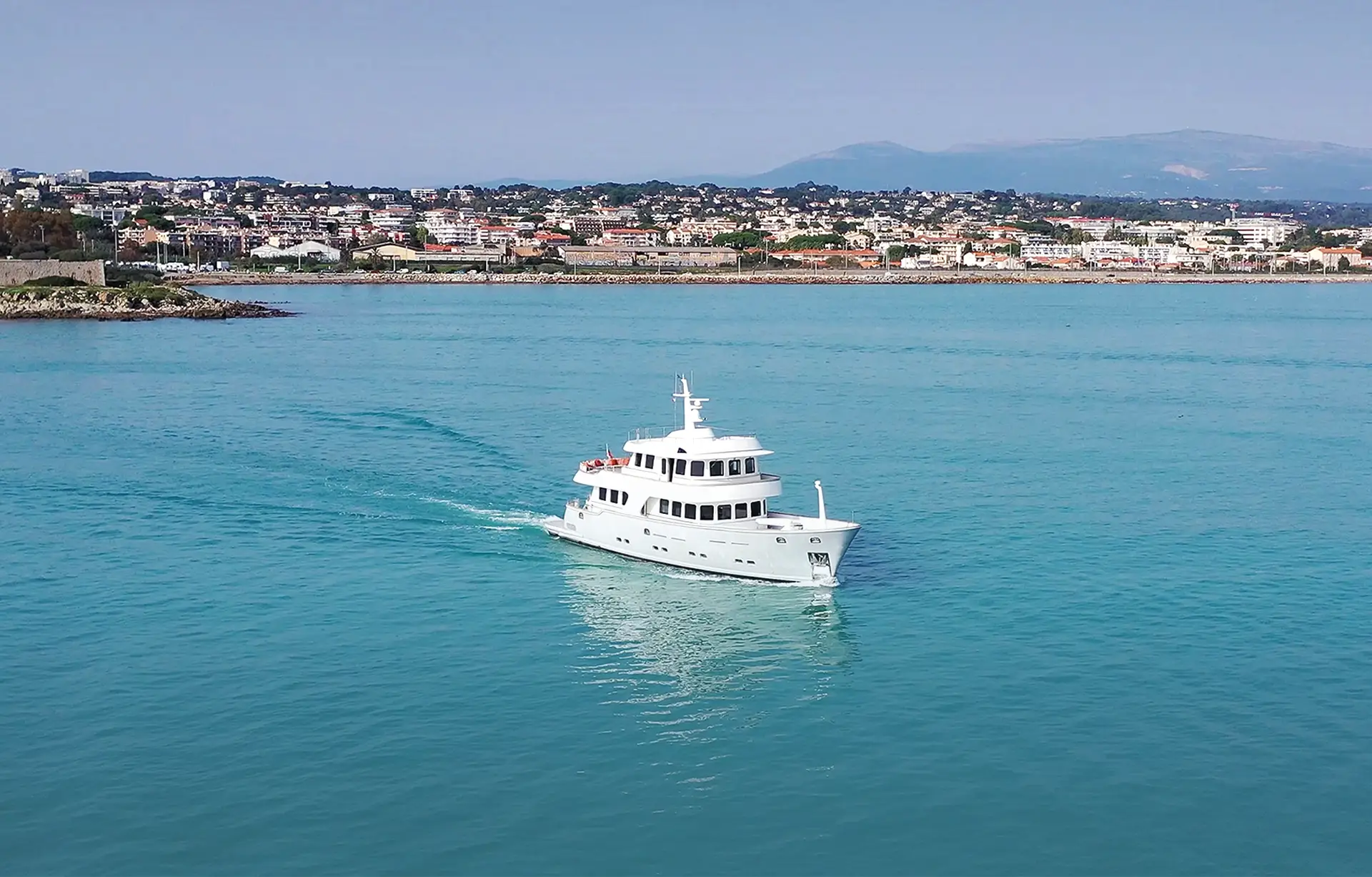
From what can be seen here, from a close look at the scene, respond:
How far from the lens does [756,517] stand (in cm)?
2348

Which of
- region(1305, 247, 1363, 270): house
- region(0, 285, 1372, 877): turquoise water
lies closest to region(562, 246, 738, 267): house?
region(1305, 247, 1363, 270): house

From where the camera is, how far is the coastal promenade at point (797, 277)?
15288 centimetres

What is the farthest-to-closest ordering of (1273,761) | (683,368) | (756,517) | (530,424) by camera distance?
(683,368) → (530,424) → (756,517) → (1273,761)

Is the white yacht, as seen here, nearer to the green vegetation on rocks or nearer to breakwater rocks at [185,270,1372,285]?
the green vegetation on rocks

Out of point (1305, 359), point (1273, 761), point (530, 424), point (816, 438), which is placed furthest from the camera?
point (1305, 359)

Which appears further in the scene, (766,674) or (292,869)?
(766,674)

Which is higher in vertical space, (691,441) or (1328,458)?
(691,441)

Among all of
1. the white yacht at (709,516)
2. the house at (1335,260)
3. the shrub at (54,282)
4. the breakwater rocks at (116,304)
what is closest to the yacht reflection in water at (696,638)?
the white yacht at (709,516)

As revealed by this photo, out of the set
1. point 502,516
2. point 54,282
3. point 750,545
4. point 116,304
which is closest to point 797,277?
point 54,282

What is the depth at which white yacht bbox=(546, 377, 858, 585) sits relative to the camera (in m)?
22.7

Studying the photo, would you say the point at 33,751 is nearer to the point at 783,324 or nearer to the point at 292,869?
the point at 292,869

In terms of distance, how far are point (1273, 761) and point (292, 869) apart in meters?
10.6

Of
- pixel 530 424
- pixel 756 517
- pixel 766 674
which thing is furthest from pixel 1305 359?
pixel 766 674

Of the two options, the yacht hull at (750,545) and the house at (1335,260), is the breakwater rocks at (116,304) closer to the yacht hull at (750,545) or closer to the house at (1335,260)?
the yacht hull at (750,545)
